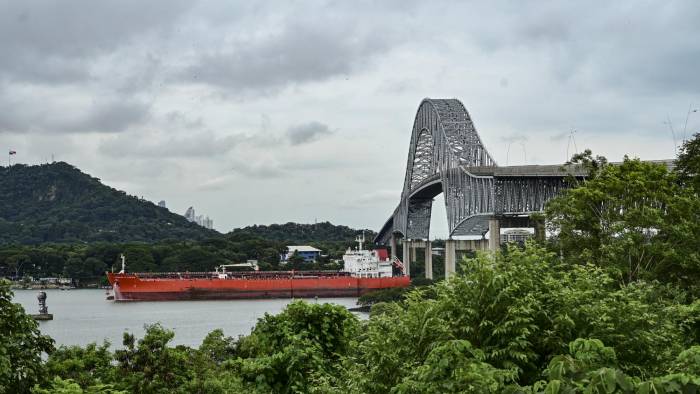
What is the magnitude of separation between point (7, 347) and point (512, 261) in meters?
7.35

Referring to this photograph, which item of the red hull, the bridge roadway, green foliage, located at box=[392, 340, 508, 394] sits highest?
the bridge roadway

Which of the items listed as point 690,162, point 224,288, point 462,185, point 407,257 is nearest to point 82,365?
point 690,162

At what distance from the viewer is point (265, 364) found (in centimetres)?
1508

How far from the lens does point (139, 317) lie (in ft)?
217

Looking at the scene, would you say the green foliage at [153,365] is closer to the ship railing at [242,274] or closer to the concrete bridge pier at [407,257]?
the ship railing at [242,274]

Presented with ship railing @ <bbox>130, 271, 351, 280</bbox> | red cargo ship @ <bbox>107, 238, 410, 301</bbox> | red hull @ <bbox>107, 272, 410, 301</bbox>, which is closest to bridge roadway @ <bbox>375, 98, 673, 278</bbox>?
red cargo ship @ <bbox>107, 238, 410, 301</bbox>

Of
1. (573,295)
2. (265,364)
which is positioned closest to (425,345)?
(573,295)

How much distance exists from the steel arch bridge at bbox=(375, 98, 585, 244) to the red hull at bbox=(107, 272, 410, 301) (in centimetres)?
1503

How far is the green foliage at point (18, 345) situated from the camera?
38.5 feet

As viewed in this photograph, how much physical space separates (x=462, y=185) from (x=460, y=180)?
47.7 inches

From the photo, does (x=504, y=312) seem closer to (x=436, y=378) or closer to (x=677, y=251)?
(x=436, y=378)

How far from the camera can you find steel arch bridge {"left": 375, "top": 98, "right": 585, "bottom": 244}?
5931 cm

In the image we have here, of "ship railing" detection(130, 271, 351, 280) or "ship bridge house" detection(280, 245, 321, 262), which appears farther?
"ship bridge house" detection(280, 245, 321, 262)

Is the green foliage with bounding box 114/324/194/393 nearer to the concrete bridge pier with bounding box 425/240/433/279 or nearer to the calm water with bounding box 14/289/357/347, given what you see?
the calm water with bounding box 14/289/357/347
